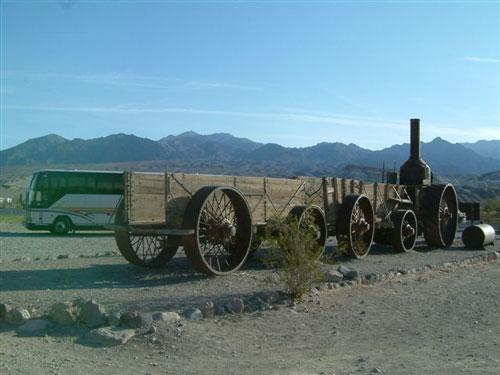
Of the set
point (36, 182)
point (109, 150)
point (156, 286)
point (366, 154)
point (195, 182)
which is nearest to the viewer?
point (156, 286)

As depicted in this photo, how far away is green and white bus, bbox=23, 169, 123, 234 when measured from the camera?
32906 millimetres

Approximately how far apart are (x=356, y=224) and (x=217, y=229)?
5.36m

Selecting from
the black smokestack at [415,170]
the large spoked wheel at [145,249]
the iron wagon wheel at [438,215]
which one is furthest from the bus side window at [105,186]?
the large spoked wheel at [145,249]

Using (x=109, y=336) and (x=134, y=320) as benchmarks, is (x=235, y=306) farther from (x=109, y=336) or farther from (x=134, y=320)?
(x=109, y=336)

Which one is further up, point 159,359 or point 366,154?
point 366,154

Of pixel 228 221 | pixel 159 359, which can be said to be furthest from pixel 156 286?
pixel 159 359

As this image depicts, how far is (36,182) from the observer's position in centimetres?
3291

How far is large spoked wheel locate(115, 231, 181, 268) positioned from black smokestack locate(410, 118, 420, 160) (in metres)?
11.1

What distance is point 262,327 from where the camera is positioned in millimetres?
9531

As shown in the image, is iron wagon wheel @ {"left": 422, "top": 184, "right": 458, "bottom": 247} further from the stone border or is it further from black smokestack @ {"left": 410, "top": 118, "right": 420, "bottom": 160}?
the stone border

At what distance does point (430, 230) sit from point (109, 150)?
126 m

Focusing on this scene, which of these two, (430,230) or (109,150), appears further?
(109,150)

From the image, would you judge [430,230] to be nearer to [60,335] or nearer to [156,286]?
[156,286]

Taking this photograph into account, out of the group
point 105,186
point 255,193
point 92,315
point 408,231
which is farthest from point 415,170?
point 105,186
